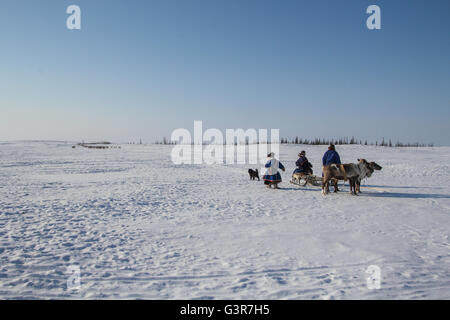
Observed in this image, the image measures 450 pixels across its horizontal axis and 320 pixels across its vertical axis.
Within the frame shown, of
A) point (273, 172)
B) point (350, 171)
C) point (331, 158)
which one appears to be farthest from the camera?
point (273, 172)

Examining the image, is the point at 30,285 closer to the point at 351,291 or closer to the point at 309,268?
the point at 309,268

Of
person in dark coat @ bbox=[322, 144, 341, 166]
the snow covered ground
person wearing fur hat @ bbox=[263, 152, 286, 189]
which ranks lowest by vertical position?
the snow covered ground

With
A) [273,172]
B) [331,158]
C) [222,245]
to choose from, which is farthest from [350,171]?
[222,245]

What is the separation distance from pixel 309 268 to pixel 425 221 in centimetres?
495

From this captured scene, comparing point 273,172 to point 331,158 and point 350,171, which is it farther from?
point 350,171

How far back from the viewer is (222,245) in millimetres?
5531

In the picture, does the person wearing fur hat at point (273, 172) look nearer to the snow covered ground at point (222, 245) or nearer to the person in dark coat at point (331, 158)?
the snow covered ground at point (222, 245)

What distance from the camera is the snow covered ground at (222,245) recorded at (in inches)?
153

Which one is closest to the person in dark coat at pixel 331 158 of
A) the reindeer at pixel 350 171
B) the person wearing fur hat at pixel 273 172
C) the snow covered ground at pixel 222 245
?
the reindeer at pixel 350 171

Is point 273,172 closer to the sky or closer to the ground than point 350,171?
closer to the ground

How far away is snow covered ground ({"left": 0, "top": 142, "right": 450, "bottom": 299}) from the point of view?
389 cm

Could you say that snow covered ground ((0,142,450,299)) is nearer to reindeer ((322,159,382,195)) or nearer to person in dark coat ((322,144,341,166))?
reindeer ((322,159,382,195))

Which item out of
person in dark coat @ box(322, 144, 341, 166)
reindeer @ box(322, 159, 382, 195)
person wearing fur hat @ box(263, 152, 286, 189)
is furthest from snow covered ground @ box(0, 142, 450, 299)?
person wearing fur hat @ box(263, 152, 286, 189)

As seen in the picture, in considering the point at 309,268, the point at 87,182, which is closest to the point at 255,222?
the point at 309,268
